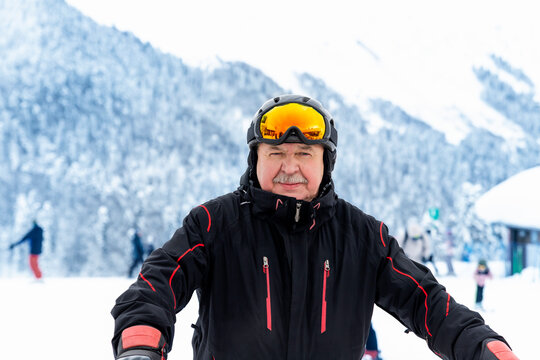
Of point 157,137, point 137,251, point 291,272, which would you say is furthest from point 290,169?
point 157,137


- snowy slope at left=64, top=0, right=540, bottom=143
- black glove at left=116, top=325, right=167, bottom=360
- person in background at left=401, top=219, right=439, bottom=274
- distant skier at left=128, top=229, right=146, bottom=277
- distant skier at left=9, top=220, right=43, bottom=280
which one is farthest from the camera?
snowy slope at left=64, top=0, right=540, bottom=143

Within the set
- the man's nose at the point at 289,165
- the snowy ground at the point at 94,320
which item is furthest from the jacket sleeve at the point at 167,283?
the snowy ground at the point at 94,320

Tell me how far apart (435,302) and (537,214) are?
1032 centimetres

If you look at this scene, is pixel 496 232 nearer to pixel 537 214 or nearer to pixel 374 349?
pixel 537 214

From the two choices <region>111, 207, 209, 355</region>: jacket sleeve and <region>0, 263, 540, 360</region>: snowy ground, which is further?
<region>0, 263, 540, 360</region>: snowy ground

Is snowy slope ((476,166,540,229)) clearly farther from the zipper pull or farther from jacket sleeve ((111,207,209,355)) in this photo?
jacket sleeve ((111,207,209,355))

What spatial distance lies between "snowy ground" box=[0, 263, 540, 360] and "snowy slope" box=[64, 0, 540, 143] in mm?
14388

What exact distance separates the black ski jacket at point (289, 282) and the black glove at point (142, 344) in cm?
16

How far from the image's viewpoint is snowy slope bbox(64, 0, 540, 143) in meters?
22.4

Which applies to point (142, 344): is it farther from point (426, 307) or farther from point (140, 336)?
point (426, 307)

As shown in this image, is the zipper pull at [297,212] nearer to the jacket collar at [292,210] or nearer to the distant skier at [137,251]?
the jacket collar at [292,210]

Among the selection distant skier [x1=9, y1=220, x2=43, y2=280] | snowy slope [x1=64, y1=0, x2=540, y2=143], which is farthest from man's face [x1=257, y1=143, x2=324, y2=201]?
snowy slope [x1=64, y1=0, x2=540, y2=143]

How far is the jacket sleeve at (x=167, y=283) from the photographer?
4.01ft

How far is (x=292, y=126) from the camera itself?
1.60 meters
